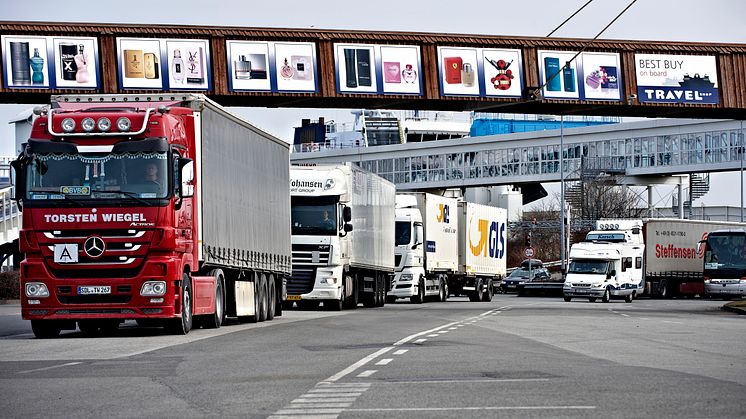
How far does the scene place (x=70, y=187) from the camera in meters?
22.3

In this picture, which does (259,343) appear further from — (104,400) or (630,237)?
(630,237)

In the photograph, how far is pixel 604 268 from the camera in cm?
6278

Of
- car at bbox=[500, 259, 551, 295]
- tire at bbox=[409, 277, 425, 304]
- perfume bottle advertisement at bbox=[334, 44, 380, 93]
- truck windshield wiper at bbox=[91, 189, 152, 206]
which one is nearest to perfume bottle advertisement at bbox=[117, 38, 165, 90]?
perfume bottle advertisement at bbox=[334, 44, 380, 93]

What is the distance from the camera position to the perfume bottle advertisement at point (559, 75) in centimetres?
3553

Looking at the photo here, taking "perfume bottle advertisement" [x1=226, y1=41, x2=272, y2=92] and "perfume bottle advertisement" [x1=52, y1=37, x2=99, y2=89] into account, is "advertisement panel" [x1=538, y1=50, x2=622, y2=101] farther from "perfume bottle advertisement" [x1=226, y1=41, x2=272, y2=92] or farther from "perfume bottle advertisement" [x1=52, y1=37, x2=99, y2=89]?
"perfume bottle advertisement" [x1=52, y1=37, x2=99, y2=89]

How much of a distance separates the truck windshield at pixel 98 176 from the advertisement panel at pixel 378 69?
1232 cm

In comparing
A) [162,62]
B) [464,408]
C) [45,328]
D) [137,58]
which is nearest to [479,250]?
[162,62]

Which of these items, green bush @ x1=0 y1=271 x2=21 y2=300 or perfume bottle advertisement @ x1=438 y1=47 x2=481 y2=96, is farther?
green bush @ x1=0 y1=271 x2=21 y2=300

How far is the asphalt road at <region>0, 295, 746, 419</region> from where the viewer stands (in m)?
10.8

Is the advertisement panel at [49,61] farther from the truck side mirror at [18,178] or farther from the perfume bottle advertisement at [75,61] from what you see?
the truck side mirror at [18,178]

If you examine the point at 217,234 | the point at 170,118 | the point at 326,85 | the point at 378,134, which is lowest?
the point at 217,234

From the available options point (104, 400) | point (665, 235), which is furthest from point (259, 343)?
point (665, 235)

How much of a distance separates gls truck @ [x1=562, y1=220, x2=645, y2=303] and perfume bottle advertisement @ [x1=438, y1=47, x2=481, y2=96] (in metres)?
28.4

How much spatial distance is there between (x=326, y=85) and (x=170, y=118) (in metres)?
11.5
